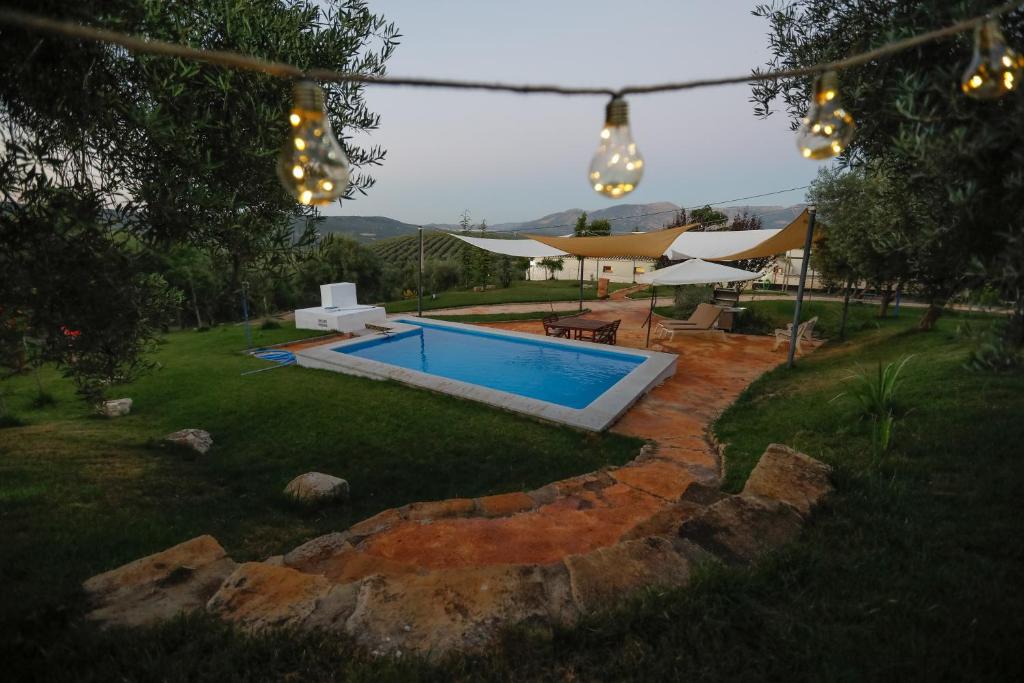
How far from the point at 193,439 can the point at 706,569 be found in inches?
285

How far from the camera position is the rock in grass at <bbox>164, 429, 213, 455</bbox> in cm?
668

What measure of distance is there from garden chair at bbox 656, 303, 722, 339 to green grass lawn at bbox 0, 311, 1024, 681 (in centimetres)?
729

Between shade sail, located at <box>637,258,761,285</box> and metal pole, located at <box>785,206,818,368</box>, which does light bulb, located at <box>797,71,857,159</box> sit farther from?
shade sail, located at <box>637,258,761,285</box>

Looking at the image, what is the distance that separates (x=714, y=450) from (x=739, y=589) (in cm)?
431

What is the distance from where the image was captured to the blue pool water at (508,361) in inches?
423

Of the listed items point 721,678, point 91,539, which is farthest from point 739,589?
point 91,539

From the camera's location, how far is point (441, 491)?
5.54 m

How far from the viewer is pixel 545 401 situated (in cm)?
853

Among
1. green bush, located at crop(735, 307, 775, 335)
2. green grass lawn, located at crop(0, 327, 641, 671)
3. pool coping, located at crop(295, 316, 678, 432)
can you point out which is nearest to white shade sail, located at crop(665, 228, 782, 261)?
green bush, located at crop(735, 307, 775, 335)

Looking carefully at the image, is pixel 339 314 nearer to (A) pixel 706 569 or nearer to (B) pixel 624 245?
(B) pixel 624 245

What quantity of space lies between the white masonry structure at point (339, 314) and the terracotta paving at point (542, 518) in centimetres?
1146

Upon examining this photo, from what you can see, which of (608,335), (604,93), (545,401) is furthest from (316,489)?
(608,335)

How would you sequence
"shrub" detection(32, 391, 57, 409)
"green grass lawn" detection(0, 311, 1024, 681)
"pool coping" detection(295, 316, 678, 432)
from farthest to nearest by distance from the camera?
1. "shrub" detection(32, 391, 57, 409)
2. "pool coping" detection(295, 316, 678, 432)
3. "green grass lawn" detection(0, 311, 1024, 681)

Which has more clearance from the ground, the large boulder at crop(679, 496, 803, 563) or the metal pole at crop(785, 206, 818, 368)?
the metal pole at crop(785, 206, 818, 368)
